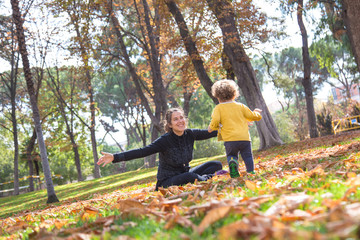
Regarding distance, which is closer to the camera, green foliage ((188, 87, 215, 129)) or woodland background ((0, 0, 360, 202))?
woodland background ((0, 0, 360, 202))

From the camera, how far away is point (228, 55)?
524 inches

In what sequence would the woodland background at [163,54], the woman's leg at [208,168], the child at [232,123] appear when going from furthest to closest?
the woodland background at [163,54] < the woman's leg at [208,168] < the child at [232,123]

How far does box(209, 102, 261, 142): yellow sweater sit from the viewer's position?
477 centimetres

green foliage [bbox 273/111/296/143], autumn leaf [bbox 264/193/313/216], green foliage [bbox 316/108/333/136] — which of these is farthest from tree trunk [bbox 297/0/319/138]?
autumn leaf [bbox 264/193/313/216]

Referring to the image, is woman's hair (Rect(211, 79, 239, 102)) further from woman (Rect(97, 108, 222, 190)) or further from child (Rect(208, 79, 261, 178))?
woman (Rect(97, 108, 222, 190))

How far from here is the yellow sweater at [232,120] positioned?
477cm

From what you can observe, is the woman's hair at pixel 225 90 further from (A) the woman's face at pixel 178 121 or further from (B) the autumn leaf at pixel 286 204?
(B) the autumn leaf at pixel 286 204

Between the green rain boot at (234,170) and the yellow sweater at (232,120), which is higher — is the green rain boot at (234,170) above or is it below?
below

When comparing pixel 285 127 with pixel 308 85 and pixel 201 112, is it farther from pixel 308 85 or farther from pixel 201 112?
pixel 308 85

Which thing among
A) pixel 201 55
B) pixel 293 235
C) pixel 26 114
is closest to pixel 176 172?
pixel 293 235

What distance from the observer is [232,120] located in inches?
188

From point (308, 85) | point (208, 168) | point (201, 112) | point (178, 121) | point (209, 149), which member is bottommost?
point (209, 149)

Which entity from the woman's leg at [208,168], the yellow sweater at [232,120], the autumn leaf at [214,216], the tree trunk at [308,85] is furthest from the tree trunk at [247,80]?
the autumn leaf at [214,216]

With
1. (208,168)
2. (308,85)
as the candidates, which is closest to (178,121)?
(208,168)
